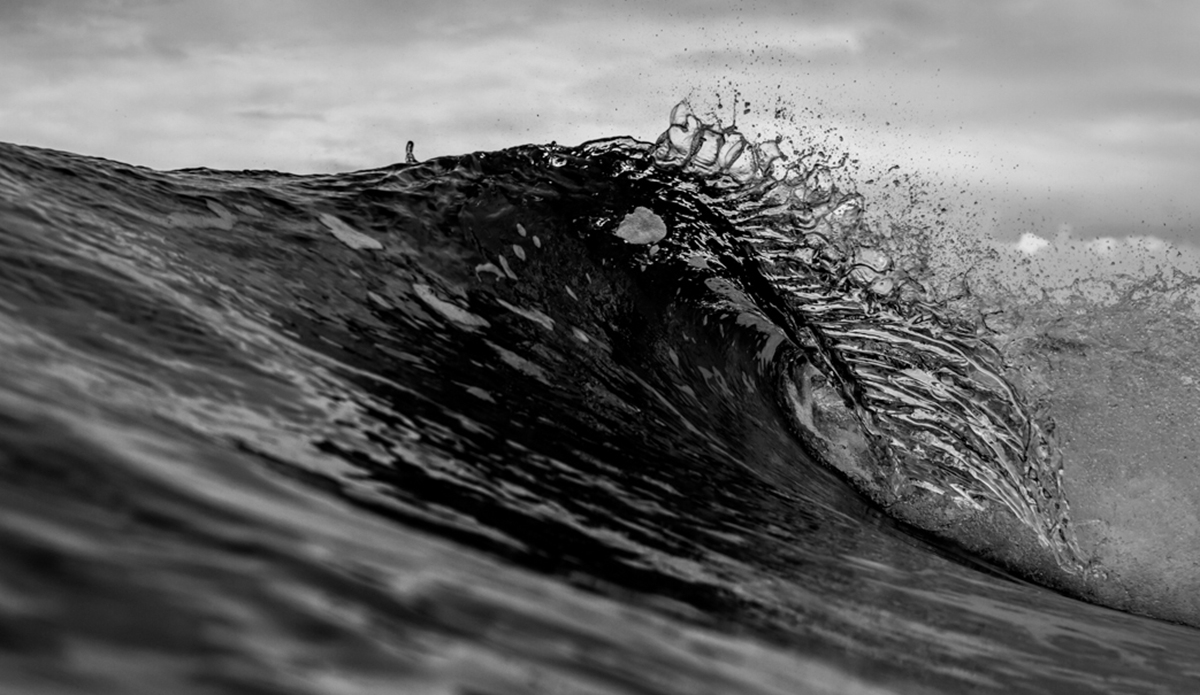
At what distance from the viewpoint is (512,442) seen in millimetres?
2770

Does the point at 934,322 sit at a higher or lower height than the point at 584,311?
higher

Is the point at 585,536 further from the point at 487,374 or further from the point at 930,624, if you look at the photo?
the point at 487,374

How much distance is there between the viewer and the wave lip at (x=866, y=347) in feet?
17.0

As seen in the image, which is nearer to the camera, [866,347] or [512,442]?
[512,442]

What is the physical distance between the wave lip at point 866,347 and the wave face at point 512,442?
18 millimetres

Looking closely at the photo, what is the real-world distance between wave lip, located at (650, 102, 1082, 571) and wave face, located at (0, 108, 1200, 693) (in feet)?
0.06

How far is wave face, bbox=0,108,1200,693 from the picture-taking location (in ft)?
4.23

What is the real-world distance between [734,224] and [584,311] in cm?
131

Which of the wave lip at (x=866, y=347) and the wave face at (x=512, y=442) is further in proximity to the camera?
the wave lip at (x=866, y=347)

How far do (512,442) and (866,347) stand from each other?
125 inches

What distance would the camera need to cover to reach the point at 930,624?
92.6 inches

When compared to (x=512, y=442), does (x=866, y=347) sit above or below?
above

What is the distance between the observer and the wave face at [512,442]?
1289 mm

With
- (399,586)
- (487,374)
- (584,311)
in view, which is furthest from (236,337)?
(584,311)
